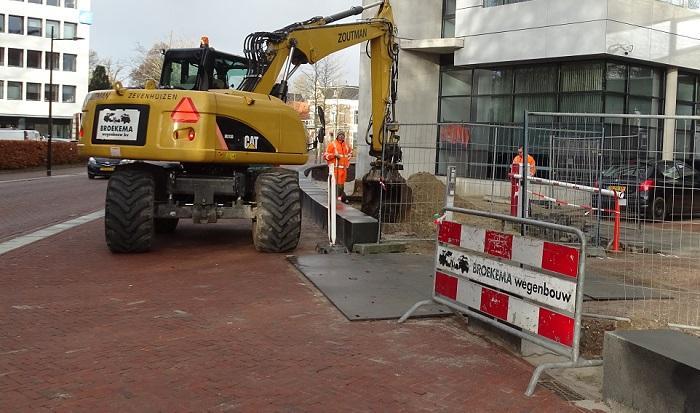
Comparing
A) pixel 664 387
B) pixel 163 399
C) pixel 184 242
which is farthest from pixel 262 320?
pixel 184 242

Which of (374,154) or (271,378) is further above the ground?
(374,154)

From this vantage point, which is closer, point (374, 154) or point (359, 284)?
point (359, 284)

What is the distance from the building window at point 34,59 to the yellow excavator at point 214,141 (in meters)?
68.5

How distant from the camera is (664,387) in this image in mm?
3979

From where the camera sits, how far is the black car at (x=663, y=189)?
20.8 ft

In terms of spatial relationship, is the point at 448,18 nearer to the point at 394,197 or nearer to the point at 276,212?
the point at 394,197

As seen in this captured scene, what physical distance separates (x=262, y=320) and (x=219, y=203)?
452 cm

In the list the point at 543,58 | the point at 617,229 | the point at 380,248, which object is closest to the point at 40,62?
the point at 543,58

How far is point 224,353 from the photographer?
5410 mm

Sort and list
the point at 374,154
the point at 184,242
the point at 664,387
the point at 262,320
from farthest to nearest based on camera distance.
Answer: the point at 374,154
the point at 184,242
the point at 262,320
the point at 664,387

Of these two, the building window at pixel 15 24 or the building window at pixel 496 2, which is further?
the building window at pixel 15 24

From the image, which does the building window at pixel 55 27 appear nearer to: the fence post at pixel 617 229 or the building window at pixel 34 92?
the building window at pixel 34 92

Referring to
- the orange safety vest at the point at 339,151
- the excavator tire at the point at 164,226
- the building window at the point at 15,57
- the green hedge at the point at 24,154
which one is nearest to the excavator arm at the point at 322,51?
the excavator tire at the point at 164,226

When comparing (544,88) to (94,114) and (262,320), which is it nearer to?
(94,114)
